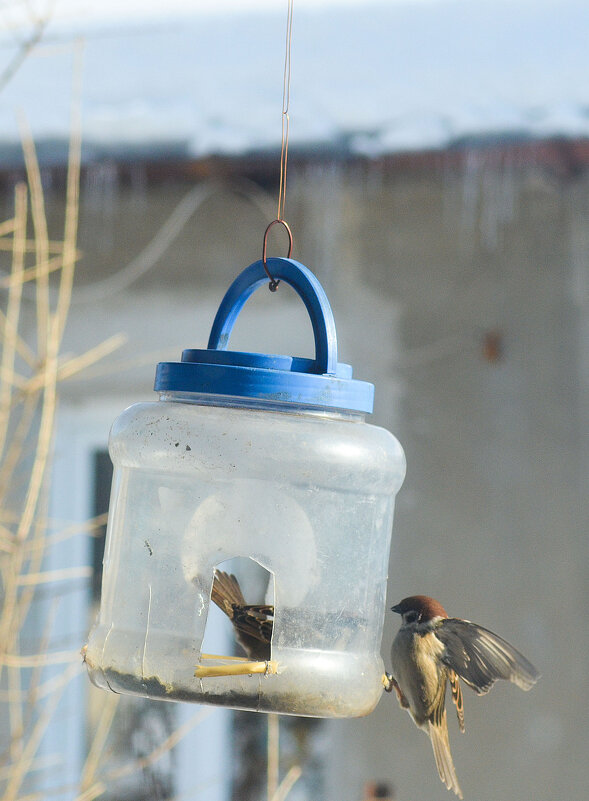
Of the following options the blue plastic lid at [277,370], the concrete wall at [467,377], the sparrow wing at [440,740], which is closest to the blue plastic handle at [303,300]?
the blue plastic lid at [277,370]

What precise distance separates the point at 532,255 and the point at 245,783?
2216mm

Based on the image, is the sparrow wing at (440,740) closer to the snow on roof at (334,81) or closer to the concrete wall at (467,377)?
the concrete wall at (467,377)

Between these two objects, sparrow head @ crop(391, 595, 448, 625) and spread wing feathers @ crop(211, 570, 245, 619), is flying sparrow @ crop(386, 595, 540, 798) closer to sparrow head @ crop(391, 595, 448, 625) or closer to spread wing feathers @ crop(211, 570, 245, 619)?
sparrow head @ crop(391, 595, 448, 625)

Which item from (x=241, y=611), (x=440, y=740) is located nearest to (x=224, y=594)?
(x=241, y=611)

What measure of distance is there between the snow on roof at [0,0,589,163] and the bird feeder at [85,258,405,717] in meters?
2.09

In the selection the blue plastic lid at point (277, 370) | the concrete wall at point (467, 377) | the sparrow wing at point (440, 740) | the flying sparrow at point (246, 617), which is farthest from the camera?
the concrete wall at point (467, 377)

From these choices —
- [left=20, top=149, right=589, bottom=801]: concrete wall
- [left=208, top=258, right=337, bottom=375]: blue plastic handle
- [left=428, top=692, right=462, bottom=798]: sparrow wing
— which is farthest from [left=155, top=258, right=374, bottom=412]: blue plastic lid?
[left=20, top=149, right=589, bottom=801]: concrete wall

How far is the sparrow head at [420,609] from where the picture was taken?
1432mm

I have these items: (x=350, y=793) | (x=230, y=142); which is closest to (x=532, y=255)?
(x=230, y=142)

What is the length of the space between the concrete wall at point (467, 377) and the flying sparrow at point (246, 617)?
2086mm

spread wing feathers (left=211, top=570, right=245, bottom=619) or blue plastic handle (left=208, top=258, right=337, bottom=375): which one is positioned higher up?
blue plastic handle (left=208, top=258, right=337, bottom=375)

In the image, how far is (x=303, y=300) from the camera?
124 cm

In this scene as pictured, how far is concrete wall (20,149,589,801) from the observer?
346 centimetres

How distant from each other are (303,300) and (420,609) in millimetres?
499
